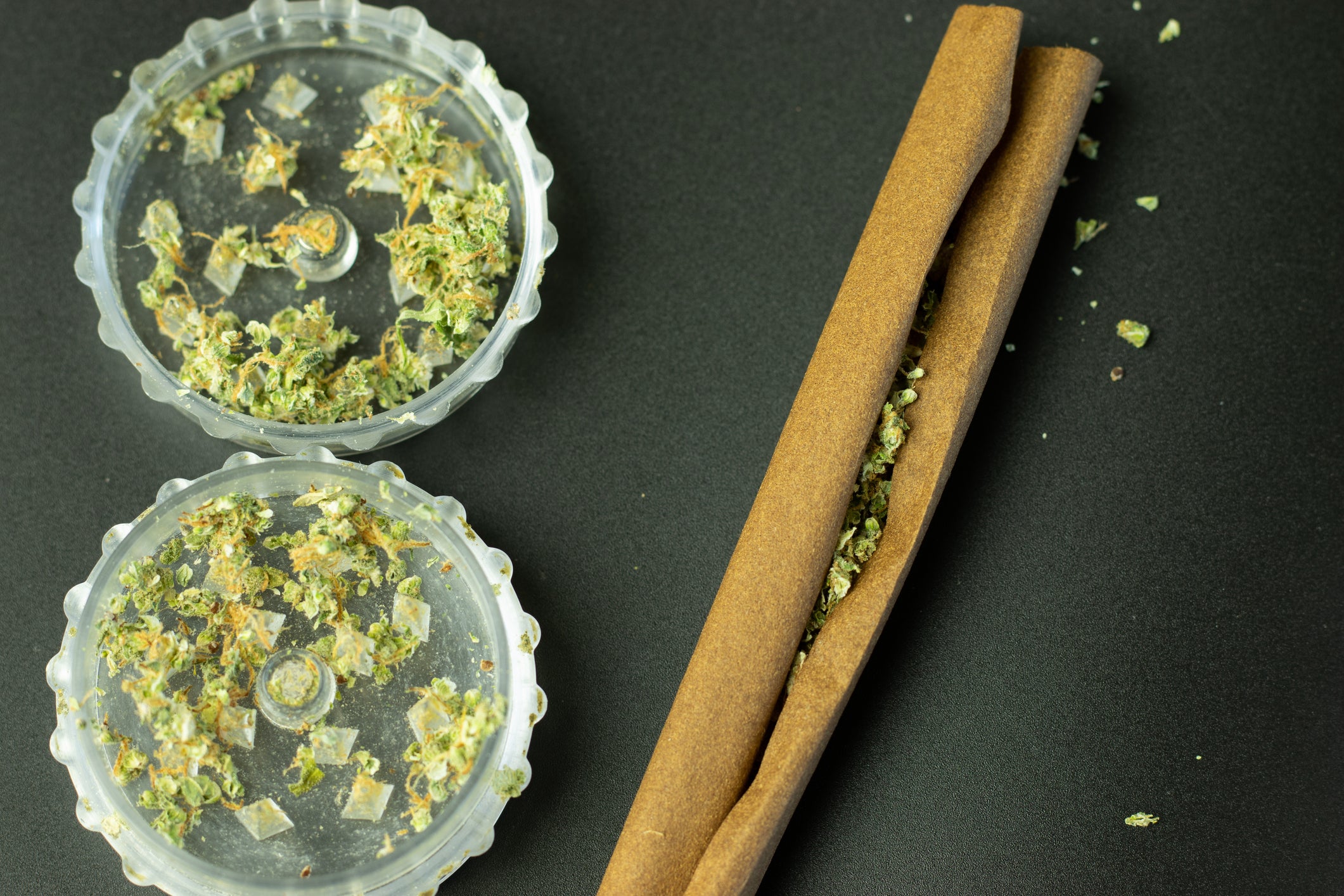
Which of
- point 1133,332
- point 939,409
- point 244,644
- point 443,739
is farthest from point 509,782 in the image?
point 1133,332

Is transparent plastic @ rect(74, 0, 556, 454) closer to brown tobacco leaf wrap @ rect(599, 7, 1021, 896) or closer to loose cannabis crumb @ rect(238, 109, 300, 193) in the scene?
loose cannabis crumb @ rect(238, 109, 300, 193)

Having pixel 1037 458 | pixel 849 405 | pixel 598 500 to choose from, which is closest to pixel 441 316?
pixel 598 500

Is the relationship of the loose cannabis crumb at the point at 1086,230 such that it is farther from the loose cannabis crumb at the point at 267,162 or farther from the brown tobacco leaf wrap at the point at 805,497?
the loose cannabis crumb at the point at 267,162

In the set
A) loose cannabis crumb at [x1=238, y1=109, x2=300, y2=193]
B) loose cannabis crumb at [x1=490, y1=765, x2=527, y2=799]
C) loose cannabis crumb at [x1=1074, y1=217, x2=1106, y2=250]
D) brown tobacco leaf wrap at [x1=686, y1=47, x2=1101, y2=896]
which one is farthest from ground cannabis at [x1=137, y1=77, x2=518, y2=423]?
loose cannabis crumb at [x1=1074, y1=217, x2=1106, y2=250]

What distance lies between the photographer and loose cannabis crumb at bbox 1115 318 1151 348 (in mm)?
1544

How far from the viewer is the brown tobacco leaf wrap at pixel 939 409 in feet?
4.10

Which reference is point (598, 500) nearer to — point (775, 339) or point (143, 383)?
point (775, 339)

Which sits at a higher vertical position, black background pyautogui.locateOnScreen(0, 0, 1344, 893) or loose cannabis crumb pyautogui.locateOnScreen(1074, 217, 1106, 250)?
loose cannabis crumb pyautogui.locateOnScreen(1074, 217, 1106, 250)

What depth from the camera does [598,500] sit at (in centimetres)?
152

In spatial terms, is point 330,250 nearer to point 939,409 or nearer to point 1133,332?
point 939,409

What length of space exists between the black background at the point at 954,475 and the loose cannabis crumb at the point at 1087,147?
0.01 m

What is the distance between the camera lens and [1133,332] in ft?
5.08

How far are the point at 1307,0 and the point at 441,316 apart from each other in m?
1.51

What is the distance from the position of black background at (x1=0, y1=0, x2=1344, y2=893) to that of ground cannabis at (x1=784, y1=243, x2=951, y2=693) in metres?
0.15
